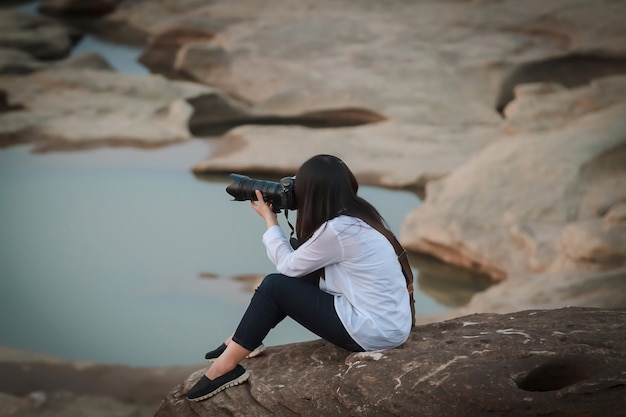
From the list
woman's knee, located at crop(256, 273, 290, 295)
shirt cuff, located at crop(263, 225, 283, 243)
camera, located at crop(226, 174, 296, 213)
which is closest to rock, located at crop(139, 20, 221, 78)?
camera, located at crop(226, 174, 296, 213)

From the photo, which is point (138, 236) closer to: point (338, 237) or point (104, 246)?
point (104, 246)

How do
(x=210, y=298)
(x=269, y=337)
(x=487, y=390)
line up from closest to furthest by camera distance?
(x=487, y=390)
(x=269, y=337)
(x=210, y=298)

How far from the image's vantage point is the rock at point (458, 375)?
2256mm

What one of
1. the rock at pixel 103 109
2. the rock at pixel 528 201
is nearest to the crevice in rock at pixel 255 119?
the rock at pixel 103 109

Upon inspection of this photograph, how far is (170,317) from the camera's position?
16.7 ft

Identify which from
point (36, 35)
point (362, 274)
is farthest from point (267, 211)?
point (36, 35)

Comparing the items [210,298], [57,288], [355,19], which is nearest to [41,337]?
[57,288]

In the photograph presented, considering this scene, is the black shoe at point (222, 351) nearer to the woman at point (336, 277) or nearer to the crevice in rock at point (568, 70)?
the woman at point (336, 277)

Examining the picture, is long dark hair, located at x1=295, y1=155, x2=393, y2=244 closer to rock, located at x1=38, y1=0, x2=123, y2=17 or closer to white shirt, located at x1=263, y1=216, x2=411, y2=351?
white shirt, located at x1=263, y1=216, x2=411, y2=351

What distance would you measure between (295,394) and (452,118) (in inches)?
233

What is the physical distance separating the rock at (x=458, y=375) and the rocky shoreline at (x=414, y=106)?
1.70m

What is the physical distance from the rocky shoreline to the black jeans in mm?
1827

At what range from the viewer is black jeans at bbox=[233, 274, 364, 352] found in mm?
2553

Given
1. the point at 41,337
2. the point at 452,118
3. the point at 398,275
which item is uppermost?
the point at 398,275
